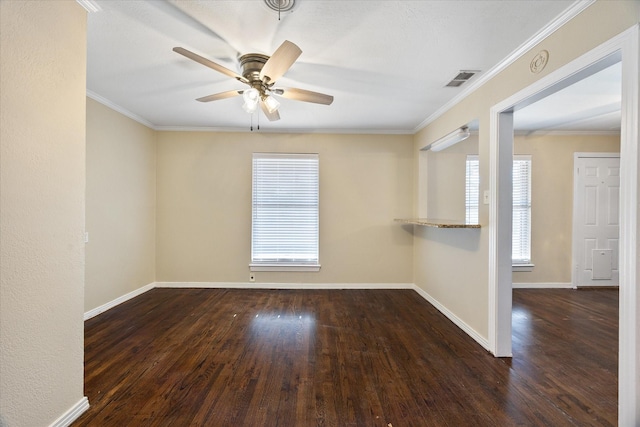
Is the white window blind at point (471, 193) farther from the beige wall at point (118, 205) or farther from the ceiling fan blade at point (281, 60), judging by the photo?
the beige wall at point (118, 205)

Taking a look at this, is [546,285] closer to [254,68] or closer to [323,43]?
[323,43]

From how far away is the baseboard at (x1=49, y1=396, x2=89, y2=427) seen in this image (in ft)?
5.14

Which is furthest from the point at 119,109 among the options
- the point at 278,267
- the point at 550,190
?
the point at 550,190

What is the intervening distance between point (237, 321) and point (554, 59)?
143 inches

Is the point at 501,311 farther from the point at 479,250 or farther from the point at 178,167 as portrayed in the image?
the point at 178,167

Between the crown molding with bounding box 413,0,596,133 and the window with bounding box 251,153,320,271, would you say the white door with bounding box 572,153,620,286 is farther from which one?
the window with bounding box 251,153,320,271

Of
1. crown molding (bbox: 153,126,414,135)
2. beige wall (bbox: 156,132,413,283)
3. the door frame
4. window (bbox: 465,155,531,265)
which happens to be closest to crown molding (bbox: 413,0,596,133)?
the door frame

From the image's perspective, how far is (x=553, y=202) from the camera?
179 inches

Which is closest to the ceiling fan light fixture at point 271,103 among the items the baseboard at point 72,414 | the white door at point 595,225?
the baseboard at point 72,414

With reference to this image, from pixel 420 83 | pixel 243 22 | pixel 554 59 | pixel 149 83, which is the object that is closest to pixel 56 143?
pixel 243 22

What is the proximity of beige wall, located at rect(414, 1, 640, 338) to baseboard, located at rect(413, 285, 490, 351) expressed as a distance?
0.13 feet

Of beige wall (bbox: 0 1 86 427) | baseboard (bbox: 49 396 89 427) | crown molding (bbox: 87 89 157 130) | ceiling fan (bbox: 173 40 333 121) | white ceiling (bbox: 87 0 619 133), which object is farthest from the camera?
crown molding (bbox: 87 89 157 130)

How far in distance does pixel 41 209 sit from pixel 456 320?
364 centimetres

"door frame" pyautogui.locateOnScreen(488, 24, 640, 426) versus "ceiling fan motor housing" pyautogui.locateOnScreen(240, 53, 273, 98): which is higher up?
"ceiling fan motor housing" pyautogui.locateOnScreen(240, 53, 273, 98)
